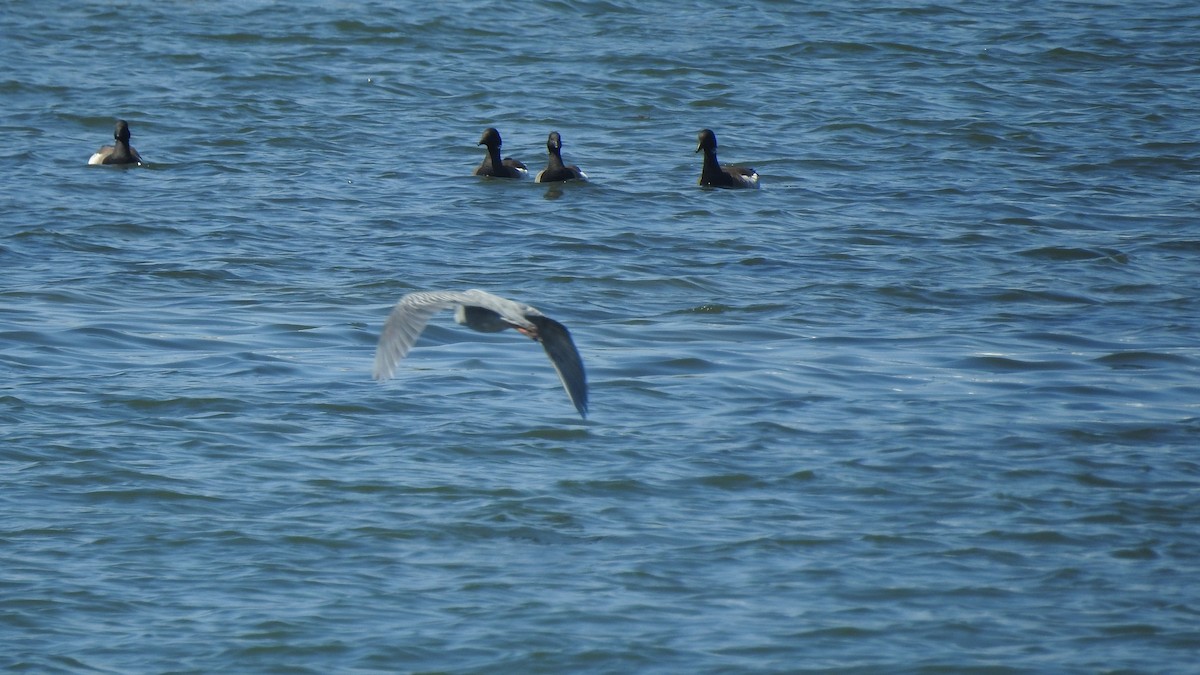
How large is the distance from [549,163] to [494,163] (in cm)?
56

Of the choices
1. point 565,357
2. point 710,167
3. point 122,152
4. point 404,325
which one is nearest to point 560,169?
point 710,167

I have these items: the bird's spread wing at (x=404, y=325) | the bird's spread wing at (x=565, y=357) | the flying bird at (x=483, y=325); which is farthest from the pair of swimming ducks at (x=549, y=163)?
the bird's spread wing at (x=404, y=325)

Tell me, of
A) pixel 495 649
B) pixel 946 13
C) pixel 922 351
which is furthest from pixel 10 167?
pixel 946 13

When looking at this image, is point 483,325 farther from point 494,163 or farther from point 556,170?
point 494,163

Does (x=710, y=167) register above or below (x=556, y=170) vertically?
above

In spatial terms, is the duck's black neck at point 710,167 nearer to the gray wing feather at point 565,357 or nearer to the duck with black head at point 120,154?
the duck with black head at point 120,154

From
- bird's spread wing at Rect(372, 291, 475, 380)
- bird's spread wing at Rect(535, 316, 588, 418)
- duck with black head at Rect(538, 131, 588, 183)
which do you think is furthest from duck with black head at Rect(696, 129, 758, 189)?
bird's spread wing at Rect(372, 291, 475, 380)

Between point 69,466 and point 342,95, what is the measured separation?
38.8ft

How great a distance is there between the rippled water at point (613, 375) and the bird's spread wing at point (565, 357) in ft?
2.08

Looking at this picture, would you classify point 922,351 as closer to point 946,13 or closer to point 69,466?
point 69,466

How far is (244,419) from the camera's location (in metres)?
9.04

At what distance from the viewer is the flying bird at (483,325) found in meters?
6.83

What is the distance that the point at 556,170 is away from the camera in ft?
52.0

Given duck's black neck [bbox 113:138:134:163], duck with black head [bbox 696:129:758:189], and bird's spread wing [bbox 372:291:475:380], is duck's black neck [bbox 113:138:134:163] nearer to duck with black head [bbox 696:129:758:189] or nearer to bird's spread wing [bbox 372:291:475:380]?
duck with black head [bbox 696:129:758:189]
